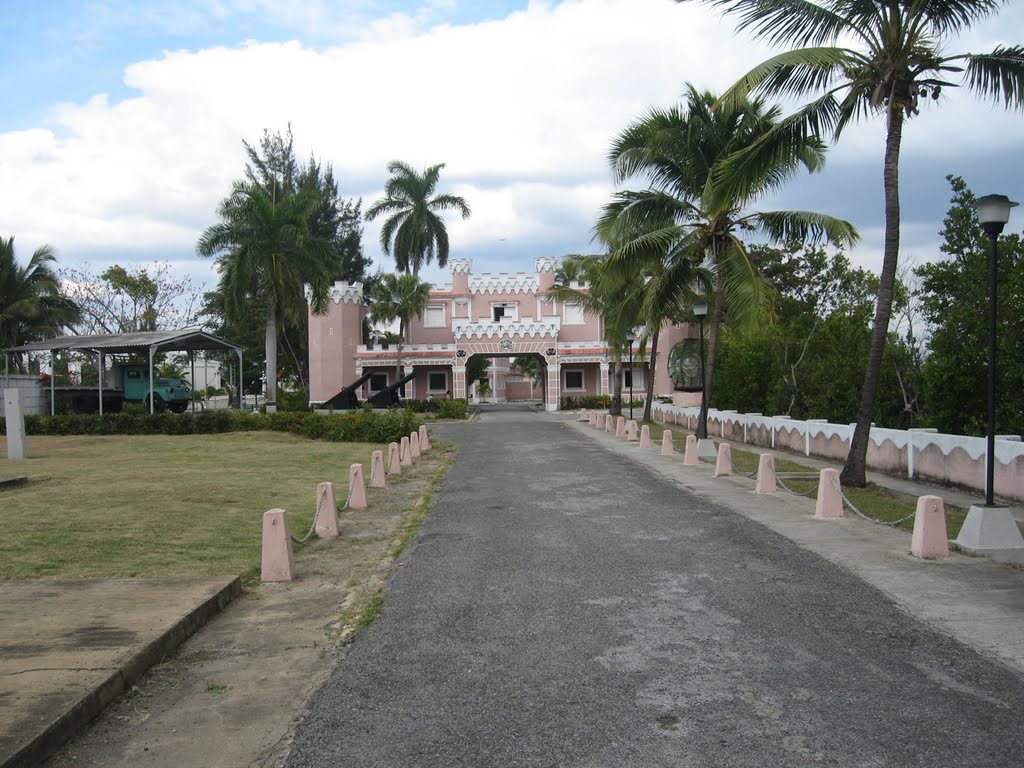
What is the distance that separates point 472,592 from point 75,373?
47119 mm

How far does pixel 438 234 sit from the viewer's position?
52.7m

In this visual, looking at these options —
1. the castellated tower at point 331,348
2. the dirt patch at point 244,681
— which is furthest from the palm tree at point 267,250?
the dirt patch at point 244,681

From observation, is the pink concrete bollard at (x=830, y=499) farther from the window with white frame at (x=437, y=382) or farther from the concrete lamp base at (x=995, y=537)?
the window with white frame at (x=437, y=382)

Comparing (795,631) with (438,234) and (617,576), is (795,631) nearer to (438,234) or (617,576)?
(617,576)

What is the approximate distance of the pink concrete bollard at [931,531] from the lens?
809 cm

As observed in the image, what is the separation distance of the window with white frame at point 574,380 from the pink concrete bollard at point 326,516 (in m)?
44.1

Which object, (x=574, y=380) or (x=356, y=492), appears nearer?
(x=356, y=492)

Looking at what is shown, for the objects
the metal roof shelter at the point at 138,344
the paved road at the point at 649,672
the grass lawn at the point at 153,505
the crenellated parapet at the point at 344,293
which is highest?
the crenellated parapet at the point at 344,293

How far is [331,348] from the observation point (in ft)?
167

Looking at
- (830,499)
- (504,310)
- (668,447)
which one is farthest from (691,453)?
(504,310)

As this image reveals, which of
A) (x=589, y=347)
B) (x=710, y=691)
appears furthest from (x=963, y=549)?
(x=589, y=347)

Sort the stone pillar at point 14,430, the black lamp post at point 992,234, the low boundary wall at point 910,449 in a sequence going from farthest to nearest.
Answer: the stone pillar at point 14,430 < the low boundary wall at point 910,449 < the black lamp post at point 992,234

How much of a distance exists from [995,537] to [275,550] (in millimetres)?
7021

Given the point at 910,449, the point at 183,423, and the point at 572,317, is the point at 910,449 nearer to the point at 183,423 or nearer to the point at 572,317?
the point at 183,423
